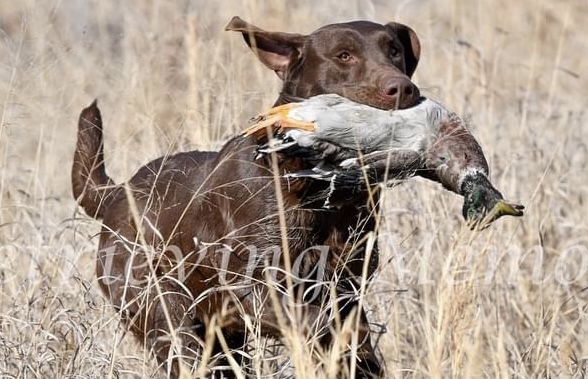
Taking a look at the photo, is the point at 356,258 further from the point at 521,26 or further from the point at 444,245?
the point at 521,26

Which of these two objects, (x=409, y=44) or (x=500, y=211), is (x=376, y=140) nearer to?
(x=500, y=211)

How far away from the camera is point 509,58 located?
27.7 ft

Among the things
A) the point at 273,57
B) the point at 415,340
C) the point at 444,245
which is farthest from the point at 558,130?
the point at 273,57

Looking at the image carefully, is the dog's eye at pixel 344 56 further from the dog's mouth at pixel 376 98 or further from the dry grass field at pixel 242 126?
the dry grass field at pixel 242 126

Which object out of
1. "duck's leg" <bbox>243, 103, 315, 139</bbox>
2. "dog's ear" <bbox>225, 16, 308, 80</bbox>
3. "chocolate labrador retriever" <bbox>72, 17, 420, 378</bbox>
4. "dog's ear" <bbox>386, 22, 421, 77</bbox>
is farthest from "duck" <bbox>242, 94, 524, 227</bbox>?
"dog's ear" <bbox>386, 22, 421, 77</bbox>

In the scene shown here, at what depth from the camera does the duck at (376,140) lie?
12.7 feet

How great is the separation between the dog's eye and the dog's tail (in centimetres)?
111

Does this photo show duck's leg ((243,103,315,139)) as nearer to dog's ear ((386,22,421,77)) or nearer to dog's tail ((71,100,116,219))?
dog's ear ((386,22,421,77))

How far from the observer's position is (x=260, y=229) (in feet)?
14.6

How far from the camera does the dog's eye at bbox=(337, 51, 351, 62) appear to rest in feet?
15.1

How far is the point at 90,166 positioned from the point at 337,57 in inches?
48.8

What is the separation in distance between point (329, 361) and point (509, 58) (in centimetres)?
540

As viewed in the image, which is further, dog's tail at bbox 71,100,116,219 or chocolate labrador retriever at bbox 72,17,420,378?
dog's tail at bbox 71,100,116,219

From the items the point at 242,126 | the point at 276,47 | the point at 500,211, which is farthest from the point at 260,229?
the point at 242,126
